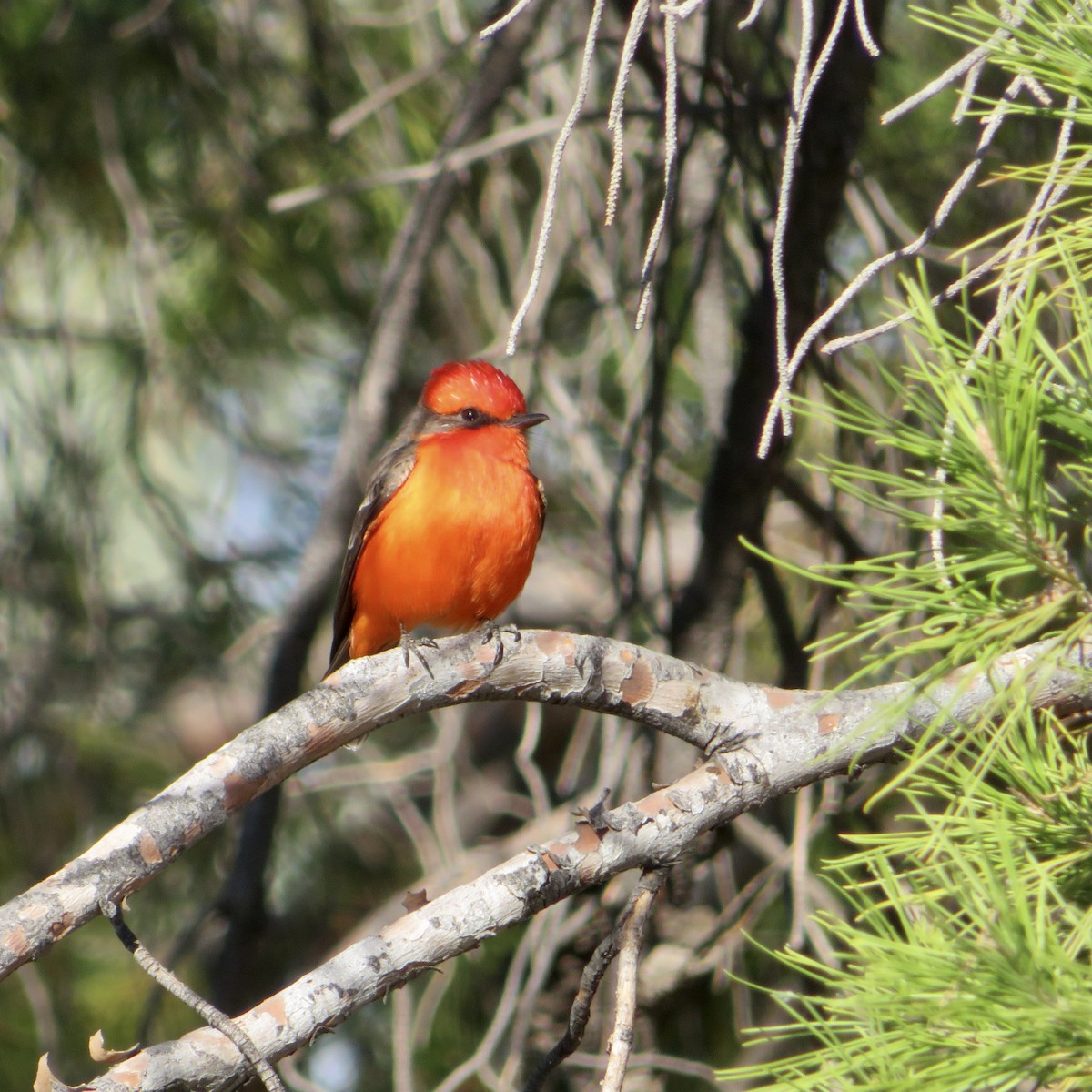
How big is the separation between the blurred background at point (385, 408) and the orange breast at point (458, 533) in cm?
20

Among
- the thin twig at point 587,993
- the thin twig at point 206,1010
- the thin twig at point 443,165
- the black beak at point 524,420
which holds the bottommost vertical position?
the thin twig at point 587,993

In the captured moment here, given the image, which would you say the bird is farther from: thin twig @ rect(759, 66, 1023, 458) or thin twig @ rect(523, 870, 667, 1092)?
thin twig @ rect(759, 66, 1023, 458)

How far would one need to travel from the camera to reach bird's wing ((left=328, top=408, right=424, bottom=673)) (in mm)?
4105

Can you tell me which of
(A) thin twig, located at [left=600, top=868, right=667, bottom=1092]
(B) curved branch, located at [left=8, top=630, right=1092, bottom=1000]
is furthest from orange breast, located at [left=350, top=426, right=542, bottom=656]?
(A) thin twig, located at [left=600, top=868, right=667, bottom=1092]

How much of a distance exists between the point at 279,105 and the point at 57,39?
782 millimetres

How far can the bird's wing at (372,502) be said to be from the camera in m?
4.11

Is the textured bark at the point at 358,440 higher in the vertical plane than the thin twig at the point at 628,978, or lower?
higher

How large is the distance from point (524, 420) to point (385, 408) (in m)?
0.43

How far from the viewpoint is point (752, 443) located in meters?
3.32

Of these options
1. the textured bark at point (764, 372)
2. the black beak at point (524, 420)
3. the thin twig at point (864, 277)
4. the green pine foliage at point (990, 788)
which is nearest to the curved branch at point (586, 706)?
the green pine foliage at point (990, 788)

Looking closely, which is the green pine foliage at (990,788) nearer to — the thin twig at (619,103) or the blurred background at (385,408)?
the thin twig at (619,103)

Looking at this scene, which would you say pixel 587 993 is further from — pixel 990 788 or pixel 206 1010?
pixel 990 788

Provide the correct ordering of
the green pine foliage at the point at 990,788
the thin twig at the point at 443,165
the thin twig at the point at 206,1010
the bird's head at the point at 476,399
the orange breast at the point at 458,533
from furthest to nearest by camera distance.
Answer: the bird's head at the point at 476,399, the orange breast at the point at 458,533, the thin twig at the point at 443,165, the thin twig at the point at 206,1010, the green pine foliage at the point at 990,788

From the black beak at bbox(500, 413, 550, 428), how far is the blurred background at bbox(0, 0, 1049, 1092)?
0.36 ft
